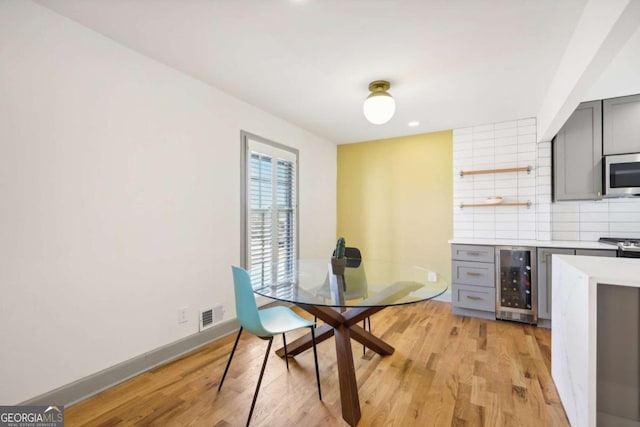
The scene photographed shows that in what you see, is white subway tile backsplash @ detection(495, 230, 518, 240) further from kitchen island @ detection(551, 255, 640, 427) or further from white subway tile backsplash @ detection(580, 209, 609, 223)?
kitchen island @ detection(551, 255, 640, 427)

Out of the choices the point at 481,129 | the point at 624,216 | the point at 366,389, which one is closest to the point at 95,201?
the point at 366,389

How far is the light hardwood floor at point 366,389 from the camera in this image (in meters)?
1.70

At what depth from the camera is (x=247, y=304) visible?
1.73 metres

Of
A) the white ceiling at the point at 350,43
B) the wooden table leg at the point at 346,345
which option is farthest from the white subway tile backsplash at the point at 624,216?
the wooden table leg at the point at 346,345

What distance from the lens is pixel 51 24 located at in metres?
1.77

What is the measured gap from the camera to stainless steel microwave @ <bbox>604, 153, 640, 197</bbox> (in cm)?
286

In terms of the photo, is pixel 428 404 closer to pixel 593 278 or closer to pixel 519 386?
pixel 519 386

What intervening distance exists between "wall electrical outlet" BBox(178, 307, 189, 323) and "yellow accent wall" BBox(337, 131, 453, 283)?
292 cm

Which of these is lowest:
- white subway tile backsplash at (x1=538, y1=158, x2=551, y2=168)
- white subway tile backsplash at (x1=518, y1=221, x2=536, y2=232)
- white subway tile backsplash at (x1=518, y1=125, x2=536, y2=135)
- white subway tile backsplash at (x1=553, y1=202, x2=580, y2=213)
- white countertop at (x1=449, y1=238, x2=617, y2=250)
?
white countertop at (x1=449, y1=238, x2=617, y2=250)

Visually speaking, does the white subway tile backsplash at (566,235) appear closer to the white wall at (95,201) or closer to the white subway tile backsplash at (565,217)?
the white subway tile backsplash at (565,217)

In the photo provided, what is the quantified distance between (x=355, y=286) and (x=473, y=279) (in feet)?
6.96

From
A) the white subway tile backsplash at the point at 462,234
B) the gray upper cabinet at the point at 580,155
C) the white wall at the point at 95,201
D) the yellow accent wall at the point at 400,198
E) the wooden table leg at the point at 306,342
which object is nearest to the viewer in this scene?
the white wall at the point at 95,201

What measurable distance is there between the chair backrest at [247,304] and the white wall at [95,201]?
964 millimetres

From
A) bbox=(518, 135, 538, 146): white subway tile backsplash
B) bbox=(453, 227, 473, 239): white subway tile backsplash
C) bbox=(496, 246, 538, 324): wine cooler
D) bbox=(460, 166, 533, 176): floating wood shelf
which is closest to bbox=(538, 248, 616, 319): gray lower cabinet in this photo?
bbox=(496, 246, 538, 324): wine cooler
